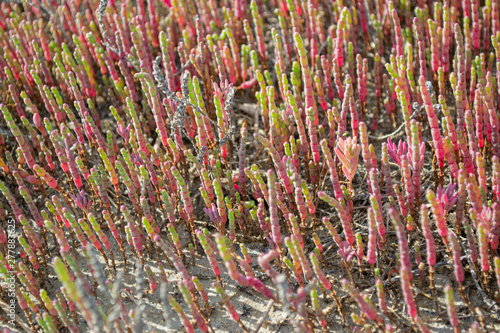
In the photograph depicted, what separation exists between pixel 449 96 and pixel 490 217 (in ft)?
3.59

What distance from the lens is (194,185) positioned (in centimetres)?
221

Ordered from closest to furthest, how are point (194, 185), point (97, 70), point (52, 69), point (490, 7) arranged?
point (194, 185), point (490, 7), point (52, 69), point (97, 70)

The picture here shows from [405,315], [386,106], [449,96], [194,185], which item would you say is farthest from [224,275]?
[449,96]

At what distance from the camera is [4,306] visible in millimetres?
1794

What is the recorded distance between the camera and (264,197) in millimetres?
1757

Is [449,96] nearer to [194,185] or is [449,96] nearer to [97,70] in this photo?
[194,185]

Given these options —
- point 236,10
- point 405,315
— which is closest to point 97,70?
point 236,10

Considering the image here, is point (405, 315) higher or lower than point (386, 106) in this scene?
lower

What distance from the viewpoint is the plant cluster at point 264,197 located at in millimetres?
1470

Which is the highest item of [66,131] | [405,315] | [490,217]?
[66,131]

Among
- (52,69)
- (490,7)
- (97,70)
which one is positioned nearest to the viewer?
(490,7)

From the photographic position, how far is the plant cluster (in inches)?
57.9

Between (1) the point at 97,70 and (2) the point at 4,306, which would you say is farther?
(1) the point at 97,70

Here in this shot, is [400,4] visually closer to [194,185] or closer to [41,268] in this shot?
[194,185]
